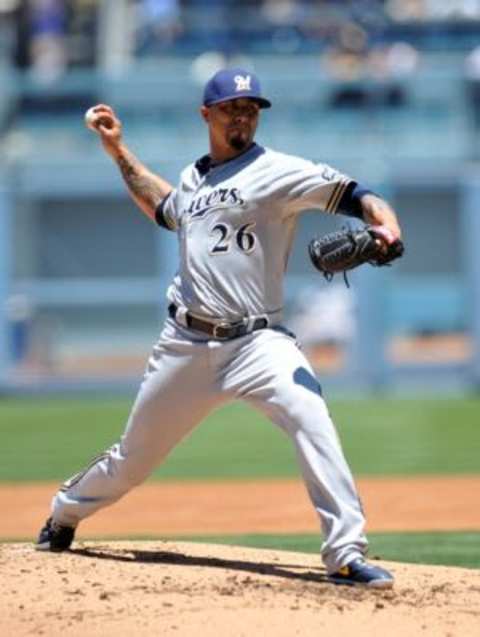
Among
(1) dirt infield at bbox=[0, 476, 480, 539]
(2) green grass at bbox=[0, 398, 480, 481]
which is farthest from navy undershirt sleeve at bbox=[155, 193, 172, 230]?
(2) green grass at bbox=[0, 398, 480, 481]

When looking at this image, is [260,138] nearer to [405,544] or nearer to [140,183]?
[405,544]

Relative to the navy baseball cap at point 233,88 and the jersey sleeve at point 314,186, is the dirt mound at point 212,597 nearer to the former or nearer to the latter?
the jersey sleeve at point 314,186

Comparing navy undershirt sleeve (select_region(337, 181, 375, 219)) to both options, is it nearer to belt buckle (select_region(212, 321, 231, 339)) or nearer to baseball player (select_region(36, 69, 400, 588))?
baseball player (select_region(36, 69, 400, 588))

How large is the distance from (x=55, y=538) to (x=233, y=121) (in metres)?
1.87

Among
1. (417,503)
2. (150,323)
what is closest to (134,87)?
(150,323)

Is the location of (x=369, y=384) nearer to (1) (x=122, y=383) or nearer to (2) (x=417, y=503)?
(1) (x=122, y=383)

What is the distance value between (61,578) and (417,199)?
13.3m

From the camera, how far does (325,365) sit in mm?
16828

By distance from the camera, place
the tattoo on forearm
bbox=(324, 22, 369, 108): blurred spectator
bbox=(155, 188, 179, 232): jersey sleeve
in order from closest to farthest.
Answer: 1. bbox=(155, 188, 179, 232): jersey sleeve
2. the tattoo on forearm
3. bbox=(324, 22, 369, 108): blurred spectator

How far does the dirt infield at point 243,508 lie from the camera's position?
8.23 meters

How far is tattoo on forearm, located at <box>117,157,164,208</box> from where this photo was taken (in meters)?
6.35

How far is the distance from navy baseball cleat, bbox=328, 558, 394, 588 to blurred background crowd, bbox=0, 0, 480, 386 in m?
11.1

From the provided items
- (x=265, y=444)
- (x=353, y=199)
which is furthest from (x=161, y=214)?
(x=265, y=444)

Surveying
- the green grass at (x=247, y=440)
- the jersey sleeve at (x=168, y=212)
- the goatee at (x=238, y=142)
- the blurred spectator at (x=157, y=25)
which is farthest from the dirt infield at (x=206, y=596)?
the blurred spectator at (x=157, y=25)
